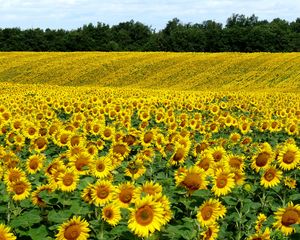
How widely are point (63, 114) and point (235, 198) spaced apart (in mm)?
10351

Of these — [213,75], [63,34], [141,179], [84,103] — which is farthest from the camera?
[63,34]

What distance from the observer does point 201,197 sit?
16.6 feet

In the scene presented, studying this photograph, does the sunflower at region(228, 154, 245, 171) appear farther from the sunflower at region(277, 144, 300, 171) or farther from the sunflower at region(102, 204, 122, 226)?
the sunflower at region(102, 204, 122, 226)

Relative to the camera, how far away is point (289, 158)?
5953 mm

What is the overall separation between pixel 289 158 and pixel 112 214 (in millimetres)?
2448

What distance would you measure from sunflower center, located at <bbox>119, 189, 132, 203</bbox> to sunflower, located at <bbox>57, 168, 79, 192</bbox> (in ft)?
2.58

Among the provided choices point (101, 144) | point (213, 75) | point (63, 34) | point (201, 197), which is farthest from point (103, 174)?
point (63, 34)

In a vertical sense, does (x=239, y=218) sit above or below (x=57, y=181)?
below

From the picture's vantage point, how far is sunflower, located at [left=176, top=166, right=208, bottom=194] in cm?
482

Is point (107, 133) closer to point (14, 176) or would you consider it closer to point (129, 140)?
point (129, 140)

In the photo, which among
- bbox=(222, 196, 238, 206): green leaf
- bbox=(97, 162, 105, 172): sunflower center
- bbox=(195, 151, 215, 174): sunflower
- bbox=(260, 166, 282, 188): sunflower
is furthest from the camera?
bbox=(260, 166, 282, 188): sunflower

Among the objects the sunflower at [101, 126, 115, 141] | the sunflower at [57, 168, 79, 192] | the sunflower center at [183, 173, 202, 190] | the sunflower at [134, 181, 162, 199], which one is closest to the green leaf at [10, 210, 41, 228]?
the sunflower at [57, 168, 79, 192]

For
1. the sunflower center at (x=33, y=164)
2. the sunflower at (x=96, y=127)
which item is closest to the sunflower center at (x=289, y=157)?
the sunflower center at (x=33, y=164)

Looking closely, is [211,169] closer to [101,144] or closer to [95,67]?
[101,144]
